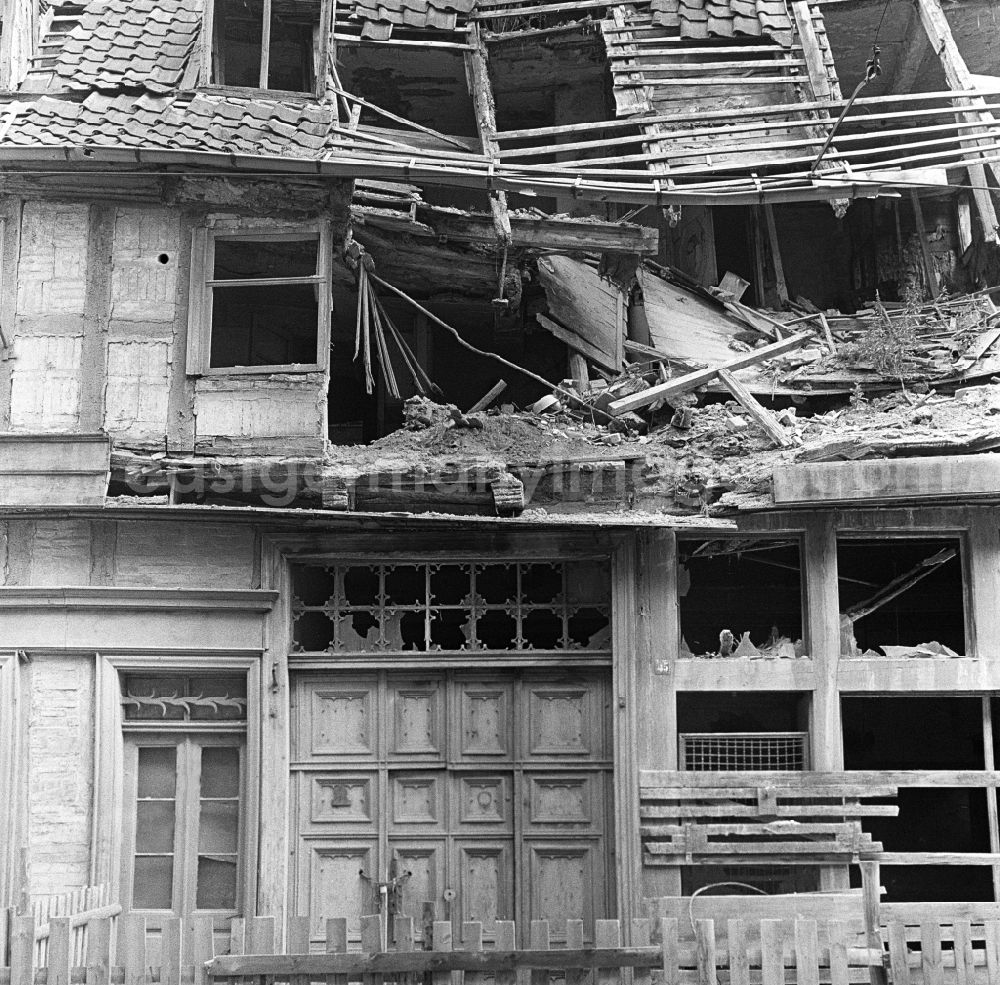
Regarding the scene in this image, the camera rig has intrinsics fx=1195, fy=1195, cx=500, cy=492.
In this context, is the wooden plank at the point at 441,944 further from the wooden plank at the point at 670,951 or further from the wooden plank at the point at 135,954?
the wooden plank at the point at 135,954

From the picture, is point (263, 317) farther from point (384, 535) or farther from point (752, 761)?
point (752, 761)

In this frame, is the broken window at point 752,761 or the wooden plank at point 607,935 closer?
the wooden plank at point 607,935

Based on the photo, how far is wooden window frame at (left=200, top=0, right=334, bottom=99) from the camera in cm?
1065

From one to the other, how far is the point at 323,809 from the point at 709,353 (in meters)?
5.80

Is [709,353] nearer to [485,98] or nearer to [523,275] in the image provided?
[523,275]

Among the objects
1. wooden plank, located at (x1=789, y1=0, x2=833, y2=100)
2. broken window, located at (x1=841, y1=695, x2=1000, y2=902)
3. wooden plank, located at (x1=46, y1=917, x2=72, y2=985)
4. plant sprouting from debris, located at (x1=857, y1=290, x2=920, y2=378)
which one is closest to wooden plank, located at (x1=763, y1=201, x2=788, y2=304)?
plant sprouting from debris, located at (x1=857, y1=290, x2=920, y2=378)

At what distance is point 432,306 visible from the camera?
1262 cm

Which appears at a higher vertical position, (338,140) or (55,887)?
(338,140)

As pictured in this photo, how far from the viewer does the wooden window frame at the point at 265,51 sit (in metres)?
10.6

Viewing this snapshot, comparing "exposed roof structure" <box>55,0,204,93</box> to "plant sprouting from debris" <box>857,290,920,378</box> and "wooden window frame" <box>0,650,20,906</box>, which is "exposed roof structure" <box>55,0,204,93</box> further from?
"plant sprouting from debris" <box>857,290,920,378</box>

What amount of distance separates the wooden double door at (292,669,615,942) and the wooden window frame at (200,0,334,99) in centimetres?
525

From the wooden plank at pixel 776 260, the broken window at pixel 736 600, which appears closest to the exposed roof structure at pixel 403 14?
the wooden plank at pixel 776 260

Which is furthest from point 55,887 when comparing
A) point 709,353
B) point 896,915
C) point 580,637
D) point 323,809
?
point 709,353

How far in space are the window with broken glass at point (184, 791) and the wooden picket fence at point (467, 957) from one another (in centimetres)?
252
